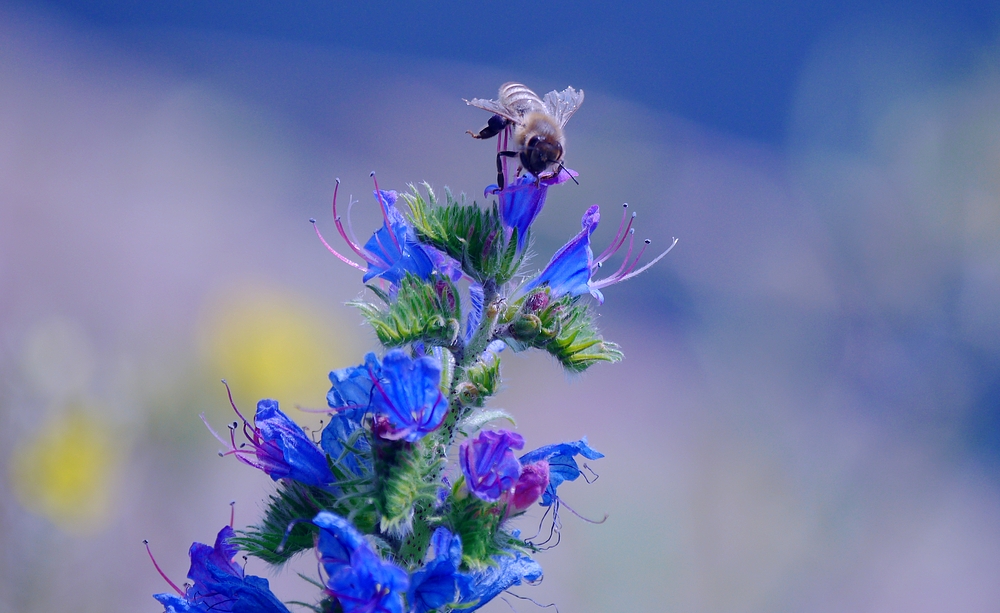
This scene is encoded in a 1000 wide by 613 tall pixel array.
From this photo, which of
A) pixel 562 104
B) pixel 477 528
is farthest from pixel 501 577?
pixel 562 104

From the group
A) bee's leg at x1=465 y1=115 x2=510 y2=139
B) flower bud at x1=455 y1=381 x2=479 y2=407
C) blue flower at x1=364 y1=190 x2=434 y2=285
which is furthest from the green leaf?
bee's leg at x1=465 y1=115 x2=510 y2=139

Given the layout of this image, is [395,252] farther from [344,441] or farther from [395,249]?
[344,441]

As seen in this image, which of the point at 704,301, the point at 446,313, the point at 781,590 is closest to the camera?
the point at 446,313

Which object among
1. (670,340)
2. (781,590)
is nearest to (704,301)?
(670,340)

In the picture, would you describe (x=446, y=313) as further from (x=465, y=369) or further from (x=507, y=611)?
(x=507, y=611)

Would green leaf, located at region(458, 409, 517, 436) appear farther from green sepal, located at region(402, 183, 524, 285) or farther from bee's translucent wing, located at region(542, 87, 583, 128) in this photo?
bee's translucent wing, located at region(542, 87, 583, 128)
